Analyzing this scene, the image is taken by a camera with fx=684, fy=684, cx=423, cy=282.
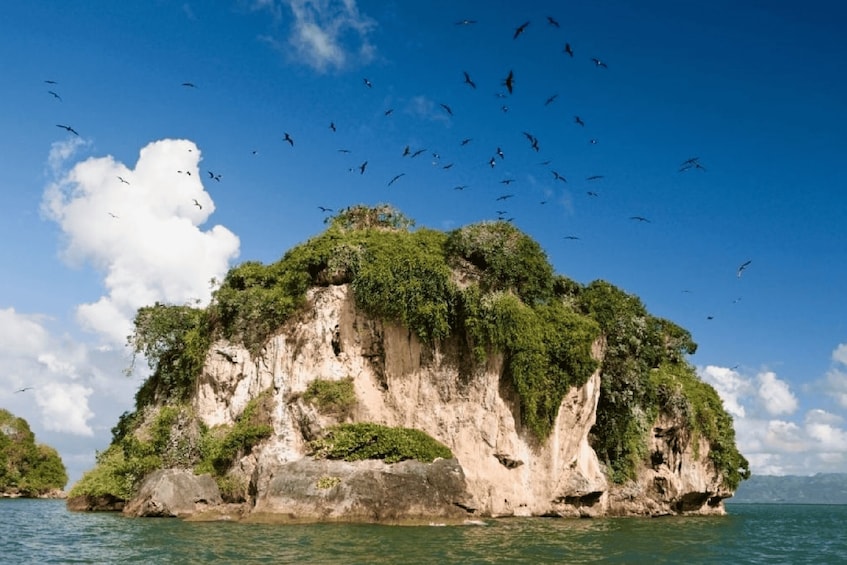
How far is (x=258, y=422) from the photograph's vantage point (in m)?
32.2

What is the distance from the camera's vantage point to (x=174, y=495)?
29.0 m

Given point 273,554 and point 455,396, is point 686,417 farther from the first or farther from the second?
point 273,554

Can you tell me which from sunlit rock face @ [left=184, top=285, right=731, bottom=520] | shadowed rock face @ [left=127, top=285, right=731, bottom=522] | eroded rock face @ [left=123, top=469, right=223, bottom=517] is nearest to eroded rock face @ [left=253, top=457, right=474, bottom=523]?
shadowed rock face @ [left=127, top=285, right=731, bottom=522]

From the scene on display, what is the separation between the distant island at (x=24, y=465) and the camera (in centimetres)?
6444

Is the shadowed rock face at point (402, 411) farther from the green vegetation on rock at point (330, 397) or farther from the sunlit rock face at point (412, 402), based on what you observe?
the green vegetation on rock at point (330, 397)

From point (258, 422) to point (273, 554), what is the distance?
50.9ft

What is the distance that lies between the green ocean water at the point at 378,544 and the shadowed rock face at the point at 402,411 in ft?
9.65

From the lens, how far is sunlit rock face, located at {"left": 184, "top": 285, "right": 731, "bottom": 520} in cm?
3164

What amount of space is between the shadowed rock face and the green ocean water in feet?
9.65

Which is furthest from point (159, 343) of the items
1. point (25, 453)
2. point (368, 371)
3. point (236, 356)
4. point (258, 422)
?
point (25, 453)

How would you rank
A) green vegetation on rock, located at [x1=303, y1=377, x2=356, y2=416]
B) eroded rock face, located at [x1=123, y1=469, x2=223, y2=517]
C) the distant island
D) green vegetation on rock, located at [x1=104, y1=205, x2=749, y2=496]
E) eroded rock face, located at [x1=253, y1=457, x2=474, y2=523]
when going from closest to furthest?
1. eroded rock face, located at [x1=253, y1=457, x2=474, y2=523]
2. eroded rock face, located at [x1=123, y1=469, x2=223, y2=517]
3. green vegetation on rock, located at [x1=303, y1=377, x2=356, y2=416]
4. green vegetation on rock, located at [x1=104, y1=205, x2=749, y2=496]
5. the distant island

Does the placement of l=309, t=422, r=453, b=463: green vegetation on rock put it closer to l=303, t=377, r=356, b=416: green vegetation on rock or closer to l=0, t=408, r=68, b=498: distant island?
l=303, t=377, r=356, b=416: green vegetation on rock

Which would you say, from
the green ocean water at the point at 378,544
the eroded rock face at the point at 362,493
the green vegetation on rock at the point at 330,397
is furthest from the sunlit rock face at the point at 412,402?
the green ocean water at the point at 378,544

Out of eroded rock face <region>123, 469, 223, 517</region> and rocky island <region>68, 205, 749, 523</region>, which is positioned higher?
rocky island <region>68, 205, 749, 523</region>
